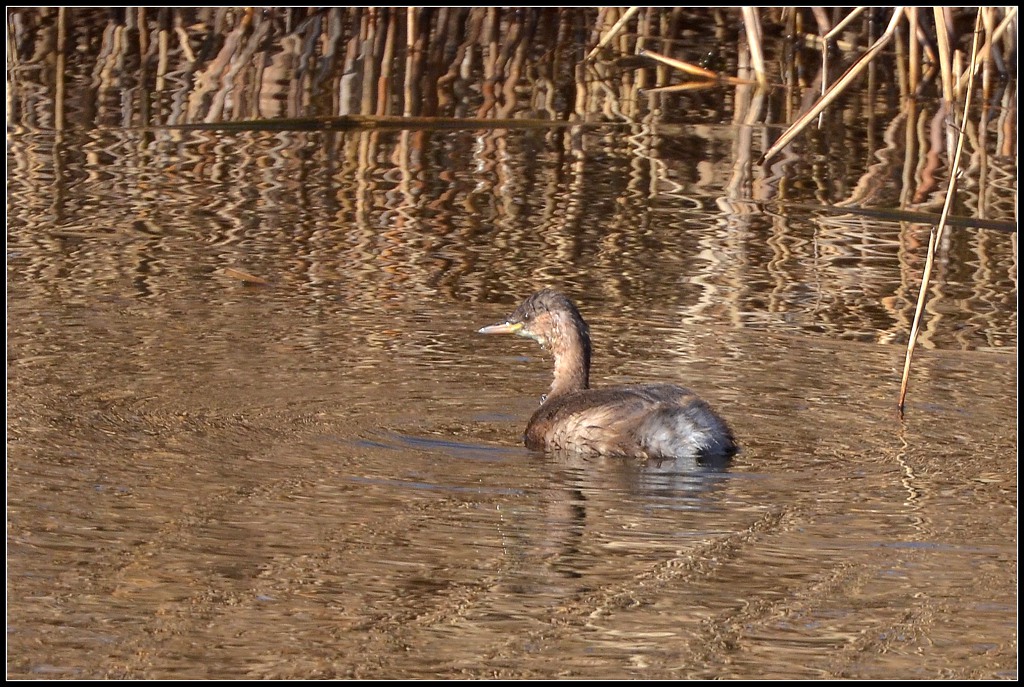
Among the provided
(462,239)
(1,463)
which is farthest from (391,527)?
(462,239)

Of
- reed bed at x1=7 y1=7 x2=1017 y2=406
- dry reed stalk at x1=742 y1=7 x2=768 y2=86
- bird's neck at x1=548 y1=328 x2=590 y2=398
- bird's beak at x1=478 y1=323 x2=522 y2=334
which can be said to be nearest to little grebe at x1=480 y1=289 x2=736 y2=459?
bird's neck at x1=548 y1=328 x2=590 y2=398

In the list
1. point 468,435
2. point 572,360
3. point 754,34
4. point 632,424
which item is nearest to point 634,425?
point 632,424

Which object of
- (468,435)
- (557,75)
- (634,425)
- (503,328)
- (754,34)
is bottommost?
(468,435)

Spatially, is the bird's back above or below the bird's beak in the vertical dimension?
below

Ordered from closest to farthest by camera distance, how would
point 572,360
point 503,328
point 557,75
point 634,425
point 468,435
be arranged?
point 634,425, point 468,435, point 572,360, point 503,328, point 557,75

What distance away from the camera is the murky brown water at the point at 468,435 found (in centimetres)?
488

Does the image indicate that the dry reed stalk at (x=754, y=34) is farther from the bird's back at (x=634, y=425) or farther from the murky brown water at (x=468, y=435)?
the bird's back at (x=634, y=425)

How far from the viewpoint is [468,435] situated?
6734mm

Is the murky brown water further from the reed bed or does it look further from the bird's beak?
the reed bed

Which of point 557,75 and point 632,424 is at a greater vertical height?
point 557,75

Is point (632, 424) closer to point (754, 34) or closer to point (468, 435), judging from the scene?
point (468, 435)

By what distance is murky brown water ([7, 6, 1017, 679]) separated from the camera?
4875 mm

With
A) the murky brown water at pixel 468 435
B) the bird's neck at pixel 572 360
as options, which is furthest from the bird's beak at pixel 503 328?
the bird's neck at pixel 572 360

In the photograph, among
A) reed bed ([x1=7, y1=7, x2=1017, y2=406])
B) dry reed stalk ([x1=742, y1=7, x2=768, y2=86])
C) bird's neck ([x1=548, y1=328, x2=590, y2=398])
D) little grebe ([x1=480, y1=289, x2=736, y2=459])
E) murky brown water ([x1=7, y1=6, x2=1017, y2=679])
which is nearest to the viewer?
murky brown water ([x1=7, y1=6, x2=1017, y2=679])
